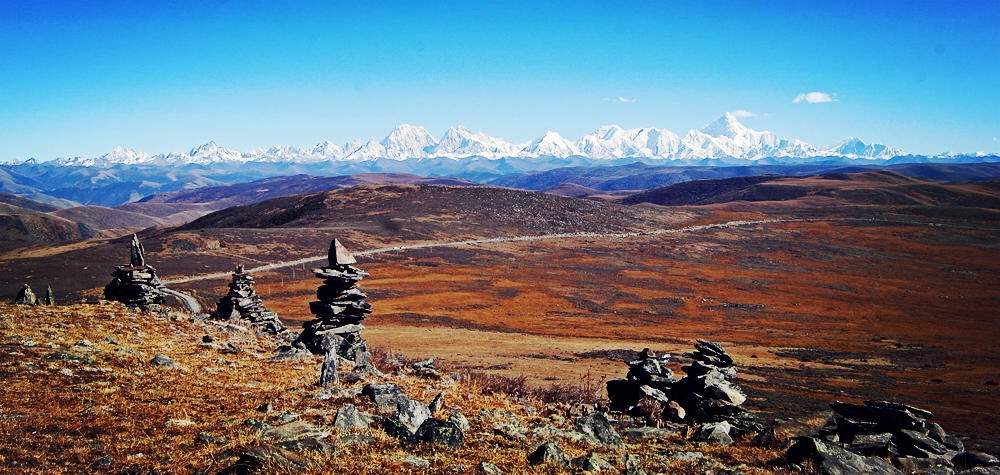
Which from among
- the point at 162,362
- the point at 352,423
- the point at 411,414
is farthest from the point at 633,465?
the point at 162,362

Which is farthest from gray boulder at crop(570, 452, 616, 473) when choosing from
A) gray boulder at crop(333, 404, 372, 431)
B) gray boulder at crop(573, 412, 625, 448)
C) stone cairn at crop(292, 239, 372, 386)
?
stone cairn at crop(292, 239, 372, 386)

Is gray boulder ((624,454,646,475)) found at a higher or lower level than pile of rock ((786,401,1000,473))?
higher

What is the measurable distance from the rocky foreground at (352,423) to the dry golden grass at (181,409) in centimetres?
4

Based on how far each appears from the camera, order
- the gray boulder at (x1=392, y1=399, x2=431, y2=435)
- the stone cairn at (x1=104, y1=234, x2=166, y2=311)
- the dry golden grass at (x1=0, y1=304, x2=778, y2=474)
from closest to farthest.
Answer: the dry golden grass at (x1=0, y1=304, x2=778, y2=474) < the gray boulder at (x1=392, y1=399, x2=431, y2=435) < the stone cairn at (x1=104, y1=234, x2=166, y2=311)

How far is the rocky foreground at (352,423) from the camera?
865cm

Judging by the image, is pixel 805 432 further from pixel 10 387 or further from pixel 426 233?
pixel 426 233

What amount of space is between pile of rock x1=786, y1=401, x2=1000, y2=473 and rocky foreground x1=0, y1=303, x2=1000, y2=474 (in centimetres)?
3

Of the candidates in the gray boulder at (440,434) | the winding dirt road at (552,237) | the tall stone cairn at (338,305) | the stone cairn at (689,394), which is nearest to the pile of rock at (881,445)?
the stone cairn at (689,394)

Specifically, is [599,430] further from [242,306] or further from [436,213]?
[436,213]

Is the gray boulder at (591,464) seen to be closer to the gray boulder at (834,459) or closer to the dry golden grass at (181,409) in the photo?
the dry golden grass at (181,409)

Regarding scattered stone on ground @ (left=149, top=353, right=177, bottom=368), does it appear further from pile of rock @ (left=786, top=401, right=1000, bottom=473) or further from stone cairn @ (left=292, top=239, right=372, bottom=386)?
pile of rock @ (left=786, top=401, right=1000, bottom=473)

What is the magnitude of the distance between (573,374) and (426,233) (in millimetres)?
79185

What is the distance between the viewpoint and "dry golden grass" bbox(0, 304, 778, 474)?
841cm

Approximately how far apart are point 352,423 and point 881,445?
1066cm
